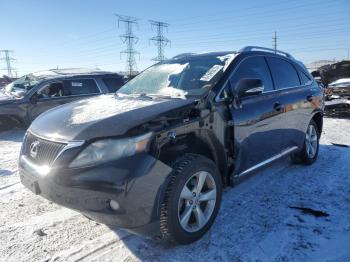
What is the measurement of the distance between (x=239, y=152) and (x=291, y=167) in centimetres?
205

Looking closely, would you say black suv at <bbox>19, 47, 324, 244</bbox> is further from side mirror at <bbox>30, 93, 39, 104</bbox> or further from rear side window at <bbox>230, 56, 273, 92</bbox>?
side mirror at <bbox>30, 93, 39, 104</bbox>

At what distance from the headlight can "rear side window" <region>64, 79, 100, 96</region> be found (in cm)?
722

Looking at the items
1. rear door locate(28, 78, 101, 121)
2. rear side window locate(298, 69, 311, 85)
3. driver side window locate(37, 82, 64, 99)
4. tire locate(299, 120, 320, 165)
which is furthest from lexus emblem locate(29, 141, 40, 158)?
driver side window locate(37, 82, 64, 99)

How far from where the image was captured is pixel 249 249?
121 inches

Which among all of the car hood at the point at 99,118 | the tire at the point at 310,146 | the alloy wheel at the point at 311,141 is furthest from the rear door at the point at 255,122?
the alloy wheel at the point at 311,141

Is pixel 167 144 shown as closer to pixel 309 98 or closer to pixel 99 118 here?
pixel 99 118

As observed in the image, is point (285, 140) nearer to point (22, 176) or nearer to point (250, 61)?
point (250, 61)

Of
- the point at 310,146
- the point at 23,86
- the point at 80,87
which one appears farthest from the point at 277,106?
the point at 23,86

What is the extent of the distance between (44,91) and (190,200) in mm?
7341

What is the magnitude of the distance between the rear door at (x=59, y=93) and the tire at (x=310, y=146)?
19.9 ft

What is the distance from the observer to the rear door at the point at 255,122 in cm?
377

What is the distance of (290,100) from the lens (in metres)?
4.81

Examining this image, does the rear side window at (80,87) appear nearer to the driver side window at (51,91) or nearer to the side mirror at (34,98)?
the driver side window at (51,91)

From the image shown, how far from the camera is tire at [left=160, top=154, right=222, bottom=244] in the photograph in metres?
2.86
